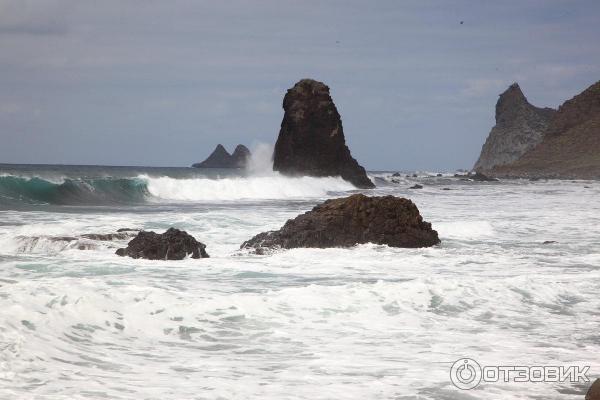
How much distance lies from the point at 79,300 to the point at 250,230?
11465 mm

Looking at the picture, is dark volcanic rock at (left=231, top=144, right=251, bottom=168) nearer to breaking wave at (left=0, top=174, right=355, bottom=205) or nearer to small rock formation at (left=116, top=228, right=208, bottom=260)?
breaking wave at (left=0, top=174, right=355, bottom=205)

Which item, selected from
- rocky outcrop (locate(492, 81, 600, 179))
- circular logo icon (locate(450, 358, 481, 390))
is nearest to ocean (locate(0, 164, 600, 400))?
circular logo icon (locate(450, 358, 481, 390))

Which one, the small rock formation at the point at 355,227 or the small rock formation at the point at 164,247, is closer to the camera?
the small rock formation at the point at 164,247

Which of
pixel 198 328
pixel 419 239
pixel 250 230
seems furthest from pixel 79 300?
pixel 250 230

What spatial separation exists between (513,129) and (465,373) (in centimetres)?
17625

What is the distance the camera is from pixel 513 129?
576 ft

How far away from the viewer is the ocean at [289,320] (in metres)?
6.13

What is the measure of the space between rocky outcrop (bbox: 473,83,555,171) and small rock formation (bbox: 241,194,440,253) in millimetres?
159152

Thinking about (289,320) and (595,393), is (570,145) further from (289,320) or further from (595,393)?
(595,393)

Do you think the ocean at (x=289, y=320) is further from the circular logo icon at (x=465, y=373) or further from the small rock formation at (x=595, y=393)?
the small rock formation at (x=595, y=393)

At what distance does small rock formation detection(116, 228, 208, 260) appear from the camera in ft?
44.7

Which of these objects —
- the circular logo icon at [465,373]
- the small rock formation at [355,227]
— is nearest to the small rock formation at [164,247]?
the small rock formation at [355,227]

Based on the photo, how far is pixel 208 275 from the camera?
11789mm

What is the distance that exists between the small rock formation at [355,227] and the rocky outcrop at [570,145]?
93893 millimetres
